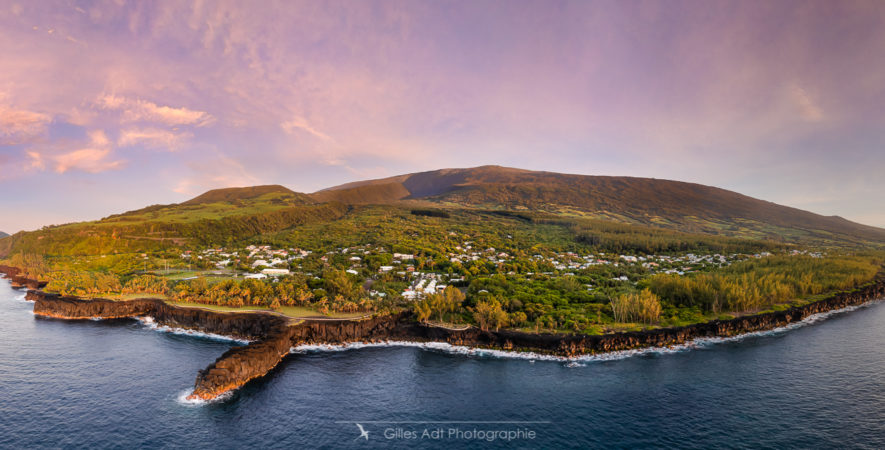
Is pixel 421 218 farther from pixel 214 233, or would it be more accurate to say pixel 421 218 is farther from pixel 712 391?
pixel 712 391

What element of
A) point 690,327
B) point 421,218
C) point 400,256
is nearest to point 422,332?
point 690,327

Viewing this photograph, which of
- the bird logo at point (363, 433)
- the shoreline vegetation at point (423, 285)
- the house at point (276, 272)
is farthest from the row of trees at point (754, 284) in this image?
the house at point (276, 272)

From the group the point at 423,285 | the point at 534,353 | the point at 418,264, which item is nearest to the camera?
the point at 534,353

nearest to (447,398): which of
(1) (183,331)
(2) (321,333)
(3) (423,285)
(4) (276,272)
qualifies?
(2) (321,333)

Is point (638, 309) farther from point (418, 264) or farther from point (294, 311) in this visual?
point (294, 311)

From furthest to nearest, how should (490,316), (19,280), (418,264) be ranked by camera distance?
1. (19,280)
2. (418,264)
3. (490,316)

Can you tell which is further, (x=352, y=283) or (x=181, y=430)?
(x=352, y=283)

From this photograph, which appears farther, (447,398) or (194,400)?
(447,398)
